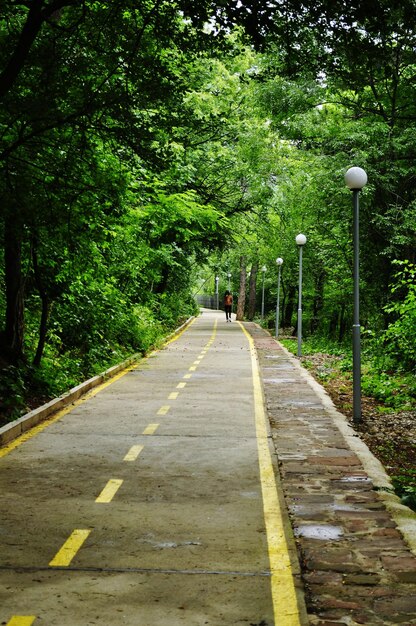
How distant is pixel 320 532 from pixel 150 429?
4703mm

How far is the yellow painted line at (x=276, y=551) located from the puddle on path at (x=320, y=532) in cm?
15

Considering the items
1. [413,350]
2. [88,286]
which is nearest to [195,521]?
[413,350]

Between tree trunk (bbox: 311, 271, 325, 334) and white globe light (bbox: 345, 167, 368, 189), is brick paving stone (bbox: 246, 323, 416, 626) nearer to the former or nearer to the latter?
white globe light (bbox: 345, 167, 368, 189)

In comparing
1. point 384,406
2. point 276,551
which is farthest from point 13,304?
point 276,551

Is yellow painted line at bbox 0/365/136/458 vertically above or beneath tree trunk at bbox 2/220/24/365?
beneath

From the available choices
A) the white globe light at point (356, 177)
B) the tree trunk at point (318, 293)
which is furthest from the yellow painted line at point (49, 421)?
the tree trunk at point (318, 293)

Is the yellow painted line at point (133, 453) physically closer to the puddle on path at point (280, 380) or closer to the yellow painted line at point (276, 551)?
the yellow painted line at point (276, 551)

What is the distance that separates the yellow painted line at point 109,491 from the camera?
650cm

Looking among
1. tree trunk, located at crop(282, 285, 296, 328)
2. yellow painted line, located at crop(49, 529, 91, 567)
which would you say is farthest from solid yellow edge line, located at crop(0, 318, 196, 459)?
tree trunk, located at crop(282, 285, 296, 328)

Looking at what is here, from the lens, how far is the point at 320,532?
5586 mm

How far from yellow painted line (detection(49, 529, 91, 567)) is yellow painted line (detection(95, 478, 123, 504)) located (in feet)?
2.96

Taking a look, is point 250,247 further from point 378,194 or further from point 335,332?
point 378,194

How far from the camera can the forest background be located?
791cm

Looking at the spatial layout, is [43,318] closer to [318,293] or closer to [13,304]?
[13,304]
